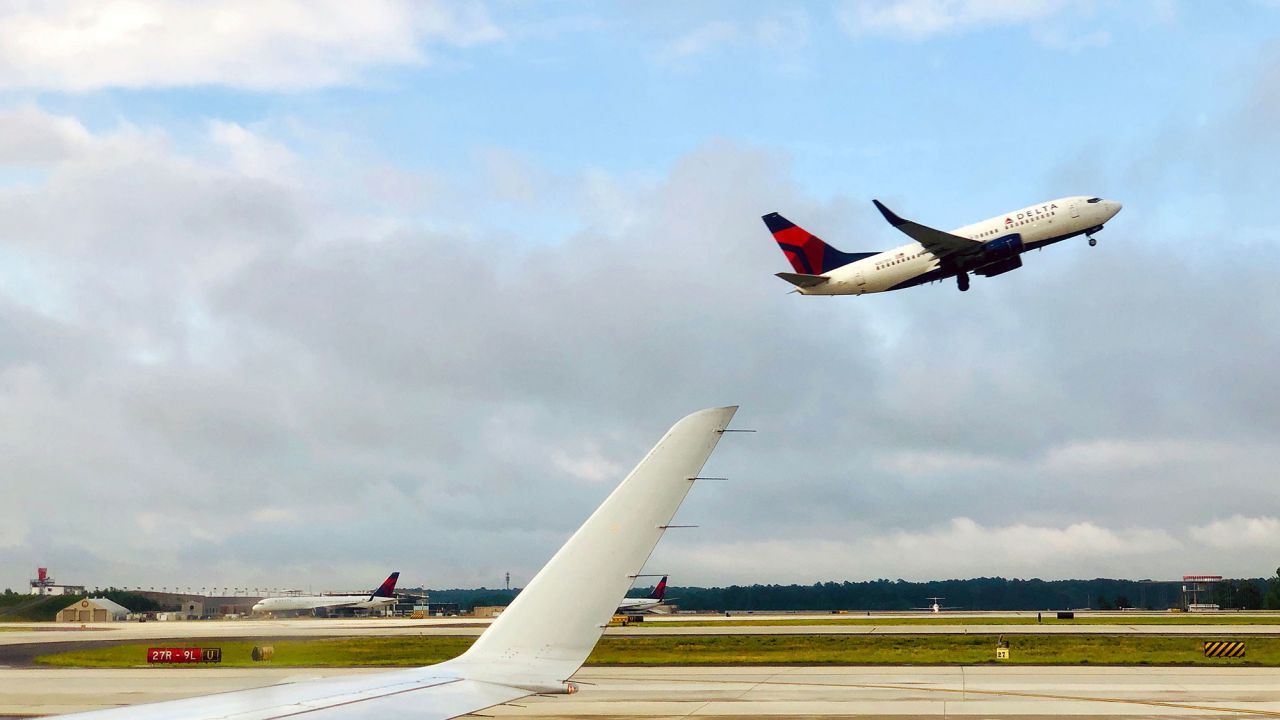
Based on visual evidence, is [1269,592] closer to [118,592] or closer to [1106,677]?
[1106,677]

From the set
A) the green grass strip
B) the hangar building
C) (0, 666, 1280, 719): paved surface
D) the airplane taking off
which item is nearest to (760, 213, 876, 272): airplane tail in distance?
the airplane taking off

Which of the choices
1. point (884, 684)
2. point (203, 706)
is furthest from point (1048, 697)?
point (203, 706)

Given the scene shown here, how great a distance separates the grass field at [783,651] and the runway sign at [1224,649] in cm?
46

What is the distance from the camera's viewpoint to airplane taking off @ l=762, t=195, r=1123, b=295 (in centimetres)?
5638

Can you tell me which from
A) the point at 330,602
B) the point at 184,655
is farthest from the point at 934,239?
the point at 330,602

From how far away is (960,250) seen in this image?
5672cm

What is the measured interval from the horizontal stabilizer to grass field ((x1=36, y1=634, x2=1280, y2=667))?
56.7ft

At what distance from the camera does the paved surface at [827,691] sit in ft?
96.4

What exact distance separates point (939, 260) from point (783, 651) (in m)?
20.5

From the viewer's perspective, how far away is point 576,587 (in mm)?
10898

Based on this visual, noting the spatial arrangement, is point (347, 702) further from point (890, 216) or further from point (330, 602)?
point (330, 602)

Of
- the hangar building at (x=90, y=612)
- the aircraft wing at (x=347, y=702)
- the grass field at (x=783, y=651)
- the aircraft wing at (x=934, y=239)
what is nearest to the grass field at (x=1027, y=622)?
the grass field at (x=783, y=651)

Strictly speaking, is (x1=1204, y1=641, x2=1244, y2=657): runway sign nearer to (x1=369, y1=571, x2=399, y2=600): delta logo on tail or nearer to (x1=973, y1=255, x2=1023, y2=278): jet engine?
(x1=973, y1=255, x2=1023, y2=278): jet engine

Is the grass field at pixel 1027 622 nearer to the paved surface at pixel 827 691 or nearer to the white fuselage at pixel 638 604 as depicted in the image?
the white fuselage at pixel 638 604
